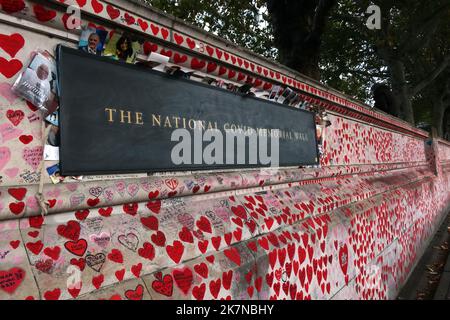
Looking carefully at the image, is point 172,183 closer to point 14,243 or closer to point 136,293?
point 136,293

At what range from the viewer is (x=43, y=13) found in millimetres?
1239

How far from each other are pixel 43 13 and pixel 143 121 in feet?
1.82

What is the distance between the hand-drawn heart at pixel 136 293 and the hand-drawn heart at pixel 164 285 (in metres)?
0.06

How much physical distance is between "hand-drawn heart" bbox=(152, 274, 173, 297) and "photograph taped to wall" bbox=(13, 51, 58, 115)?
776 millimetres

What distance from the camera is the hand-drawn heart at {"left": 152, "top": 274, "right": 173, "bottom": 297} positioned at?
1364mm

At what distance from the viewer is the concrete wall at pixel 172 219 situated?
1.14 m

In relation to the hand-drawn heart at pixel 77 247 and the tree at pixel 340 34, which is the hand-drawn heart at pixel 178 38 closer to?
the hand-drawn heart at pixel 77 247

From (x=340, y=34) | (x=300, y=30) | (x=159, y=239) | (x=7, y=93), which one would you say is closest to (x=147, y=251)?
(x=159, y=239)

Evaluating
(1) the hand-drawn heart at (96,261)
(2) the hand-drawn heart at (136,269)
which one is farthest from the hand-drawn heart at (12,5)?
(2) the hand-drawn heart at (136,269)

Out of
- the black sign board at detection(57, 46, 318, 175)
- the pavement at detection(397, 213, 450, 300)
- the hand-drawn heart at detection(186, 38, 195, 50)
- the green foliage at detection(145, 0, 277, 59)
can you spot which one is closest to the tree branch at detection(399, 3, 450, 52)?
the green foliage at detection(145, 0, 277, 59)

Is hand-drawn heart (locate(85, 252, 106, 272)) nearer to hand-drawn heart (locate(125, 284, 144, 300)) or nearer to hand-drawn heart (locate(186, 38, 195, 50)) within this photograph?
hand-drawn heart (locate(125, 284, 144, 300))

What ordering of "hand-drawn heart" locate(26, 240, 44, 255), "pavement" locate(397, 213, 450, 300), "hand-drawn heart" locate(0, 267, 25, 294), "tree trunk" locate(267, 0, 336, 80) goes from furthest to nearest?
"tree trunk" locate(267, 0, 336, 80), "pavement" locate(397, 213, 450, 300), "hand-drawn heart" locate(26, 240, 44, 255), "hand-drawn heart" locate(0, 267, 25, 294)
